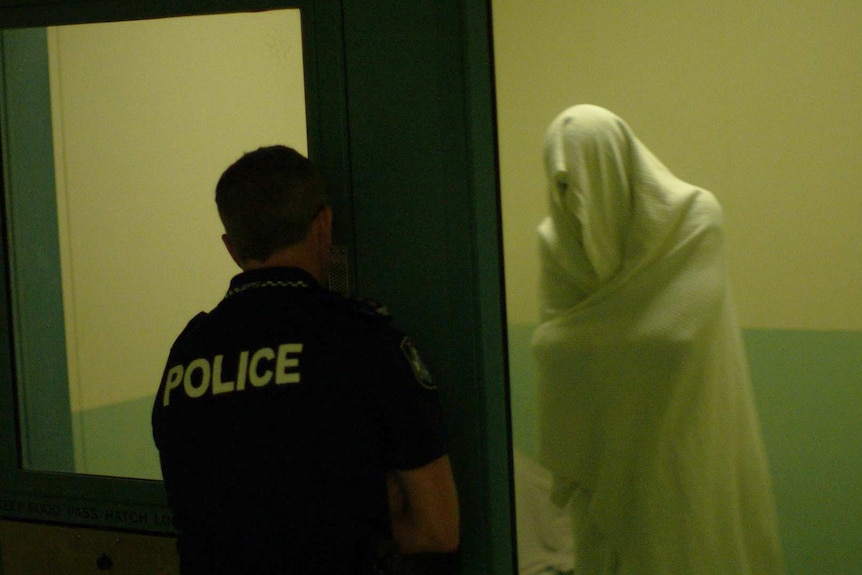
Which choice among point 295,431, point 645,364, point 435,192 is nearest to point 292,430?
point 295,431

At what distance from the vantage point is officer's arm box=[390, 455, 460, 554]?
1.01 metres

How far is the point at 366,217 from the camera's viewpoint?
131cm

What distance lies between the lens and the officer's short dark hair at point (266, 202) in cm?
106

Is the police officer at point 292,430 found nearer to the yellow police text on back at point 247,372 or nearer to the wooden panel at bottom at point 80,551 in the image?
the yellow police text on back at point 247,372

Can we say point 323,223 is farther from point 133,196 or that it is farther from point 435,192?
point 133,196

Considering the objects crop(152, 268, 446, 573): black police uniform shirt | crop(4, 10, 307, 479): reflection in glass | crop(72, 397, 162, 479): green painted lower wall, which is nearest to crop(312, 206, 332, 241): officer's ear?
crop(152, 268, 446, 573): black police uniform shirt

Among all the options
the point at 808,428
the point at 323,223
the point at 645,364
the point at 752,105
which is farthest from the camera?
the point at 752,105

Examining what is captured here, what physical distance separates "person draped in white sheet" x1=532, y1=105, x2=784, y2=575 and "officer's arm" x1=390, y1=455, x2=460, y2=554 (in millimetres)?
330

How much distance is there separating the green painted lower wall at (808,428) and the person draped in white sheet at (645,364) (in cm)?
7

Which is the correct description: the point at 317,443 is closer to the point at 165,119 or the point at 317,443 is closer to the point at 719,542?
the point at 719,542

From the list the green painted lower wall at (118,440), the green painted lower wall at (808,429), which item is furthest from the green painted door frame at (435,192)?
the green painted lower wall at (118,440)

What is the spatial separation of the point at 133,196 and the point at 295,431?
118 centimetres

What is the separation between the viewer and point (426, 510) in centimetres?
103

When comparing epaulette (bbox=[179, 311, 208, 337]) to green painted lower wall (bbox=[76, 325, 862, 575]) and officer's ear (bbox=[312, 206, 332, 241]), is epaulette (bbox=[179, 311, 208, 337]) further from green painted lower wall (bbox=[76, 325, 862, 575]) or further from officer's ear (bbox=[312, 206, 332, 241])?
green painted lower wall (bbox=[76, 325, 862, 575])
